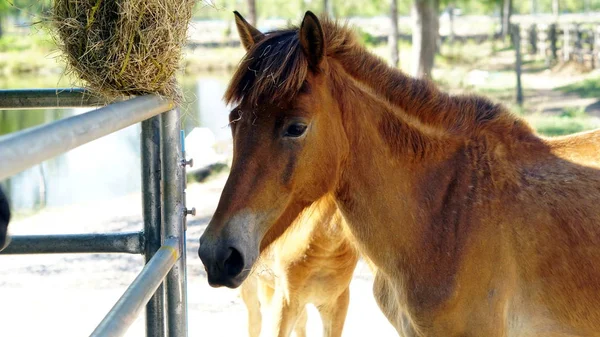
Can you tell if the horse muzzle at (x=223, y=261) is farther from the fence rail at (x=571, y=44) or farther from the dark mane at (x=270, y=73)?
the fence rail at (x=571, y=44)

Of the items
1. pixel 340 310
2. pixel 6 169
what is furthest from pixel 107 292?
pixel 6 169

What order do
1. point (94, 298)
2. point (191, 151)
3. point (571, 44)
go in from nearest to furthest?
point (94, 298), point (191, 151), point (571, 44)

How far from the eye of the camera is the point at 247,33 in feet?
9.54

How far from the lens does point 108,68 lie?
2283 millimetres

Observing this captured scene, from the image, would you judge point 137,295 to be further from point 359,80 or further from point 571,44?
point 571,44

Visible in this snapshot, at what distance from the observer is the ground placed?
545 centimetres

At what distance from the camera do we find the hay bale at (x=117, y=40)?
2.23 m

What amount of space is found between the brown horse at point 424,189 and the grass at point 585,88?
1551 cm

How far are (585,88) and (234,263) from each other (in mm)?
18282

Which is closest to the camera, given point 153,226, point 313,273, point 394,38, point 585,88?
point 153,226

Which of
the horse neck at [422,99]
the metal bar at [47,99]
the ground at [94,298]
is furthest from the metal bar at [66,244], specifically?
the ground at [94,298]

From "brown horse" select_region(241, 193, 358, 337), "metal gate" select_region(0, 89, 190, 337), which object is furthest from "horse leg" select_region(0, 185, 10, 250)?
"brown horse" select_region(241, 193, 358, 337)

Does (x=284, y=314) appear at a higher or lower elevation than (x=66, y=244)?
lower

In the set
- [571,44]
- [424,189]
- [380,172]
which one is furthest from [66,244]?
[571,44]
